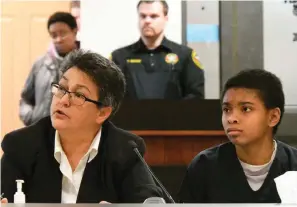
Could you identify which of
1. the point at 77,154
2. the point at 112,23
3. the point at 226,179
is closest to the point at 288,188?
the point at 226,179

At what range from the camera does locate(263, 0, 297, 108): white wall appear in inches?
152

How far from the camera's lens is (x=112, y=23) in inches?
154

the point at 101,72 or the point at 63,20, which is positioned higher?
the point at 63,20

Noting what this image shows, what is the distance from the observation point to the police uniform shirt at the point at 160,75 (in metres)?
3.11

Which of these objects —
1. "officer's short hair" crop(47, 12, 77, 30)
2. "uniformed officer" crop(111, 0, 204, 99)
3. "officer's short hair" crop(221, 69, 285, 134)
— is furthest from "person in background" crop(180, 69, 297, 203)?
"officer's short hair" crop(47, 12, 77, 30)

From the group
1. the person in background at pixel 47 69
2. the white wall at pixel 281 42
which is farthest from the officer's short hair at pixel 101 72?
the white wall at pixel 281 42

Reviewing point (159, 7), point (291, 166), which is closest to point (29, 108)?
point (159, 7)

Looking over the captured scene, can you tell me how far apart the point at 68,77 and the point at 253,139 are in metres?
0.57

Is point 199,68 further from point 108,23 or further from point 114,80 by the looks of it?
point 114,80

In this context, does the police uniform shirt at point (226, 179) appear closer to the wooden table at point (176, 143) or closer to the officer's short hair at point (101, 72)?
the officer's short hair at point (101, 72)

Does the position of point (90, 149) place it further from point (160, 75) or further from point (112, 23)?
point (112, 23)

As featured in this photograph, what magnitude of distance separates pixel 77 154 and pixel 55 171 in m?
0.08

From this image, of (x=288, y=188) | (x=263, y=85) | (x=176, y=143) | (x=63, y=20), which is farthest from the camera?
(x=63, y=20)

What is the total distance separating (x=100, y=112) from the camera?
4.80 feet
